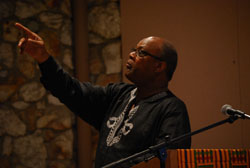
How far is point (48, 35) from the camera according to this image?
3.27m

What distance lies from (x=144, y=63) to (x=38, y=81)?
1.67 metres

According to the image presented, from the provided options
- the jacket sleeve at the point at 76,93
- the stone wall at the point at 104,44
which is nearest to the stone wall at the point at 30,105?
the stone wall at the point at 104,44

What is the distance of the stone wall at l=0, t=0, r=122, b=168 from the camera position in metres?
3.16

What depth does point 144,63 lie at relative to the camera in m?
1.86

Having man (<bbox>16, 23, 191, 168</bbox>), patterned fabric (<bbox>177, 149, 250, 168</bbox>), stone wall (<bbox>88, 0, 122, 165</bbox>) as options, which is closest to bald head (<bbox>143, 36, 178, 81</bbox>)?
man (<bbox>16, 23, 191, 168</bbox>)

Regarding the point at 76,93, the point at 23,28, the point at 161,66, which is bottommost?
the point at 76,93

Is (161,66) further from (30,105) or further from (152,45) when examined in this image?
(30,105)

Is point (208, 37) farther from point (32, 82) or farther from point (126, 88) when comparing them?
point (32, 82)

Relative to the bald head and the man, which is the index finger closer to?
the man

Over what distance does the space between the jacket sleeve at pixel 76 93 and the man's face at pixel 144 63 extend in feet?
0.91

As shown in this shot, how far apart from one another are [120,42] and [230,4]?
1050 millimetres

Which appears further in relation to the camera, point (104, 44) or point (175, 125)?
point (104, 44)

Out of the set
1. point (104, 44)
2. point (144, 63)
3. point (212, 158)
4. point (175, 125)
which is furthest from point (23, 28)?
point (104, 44)

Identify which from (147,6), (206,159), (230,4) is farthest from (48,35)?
(206,159)
